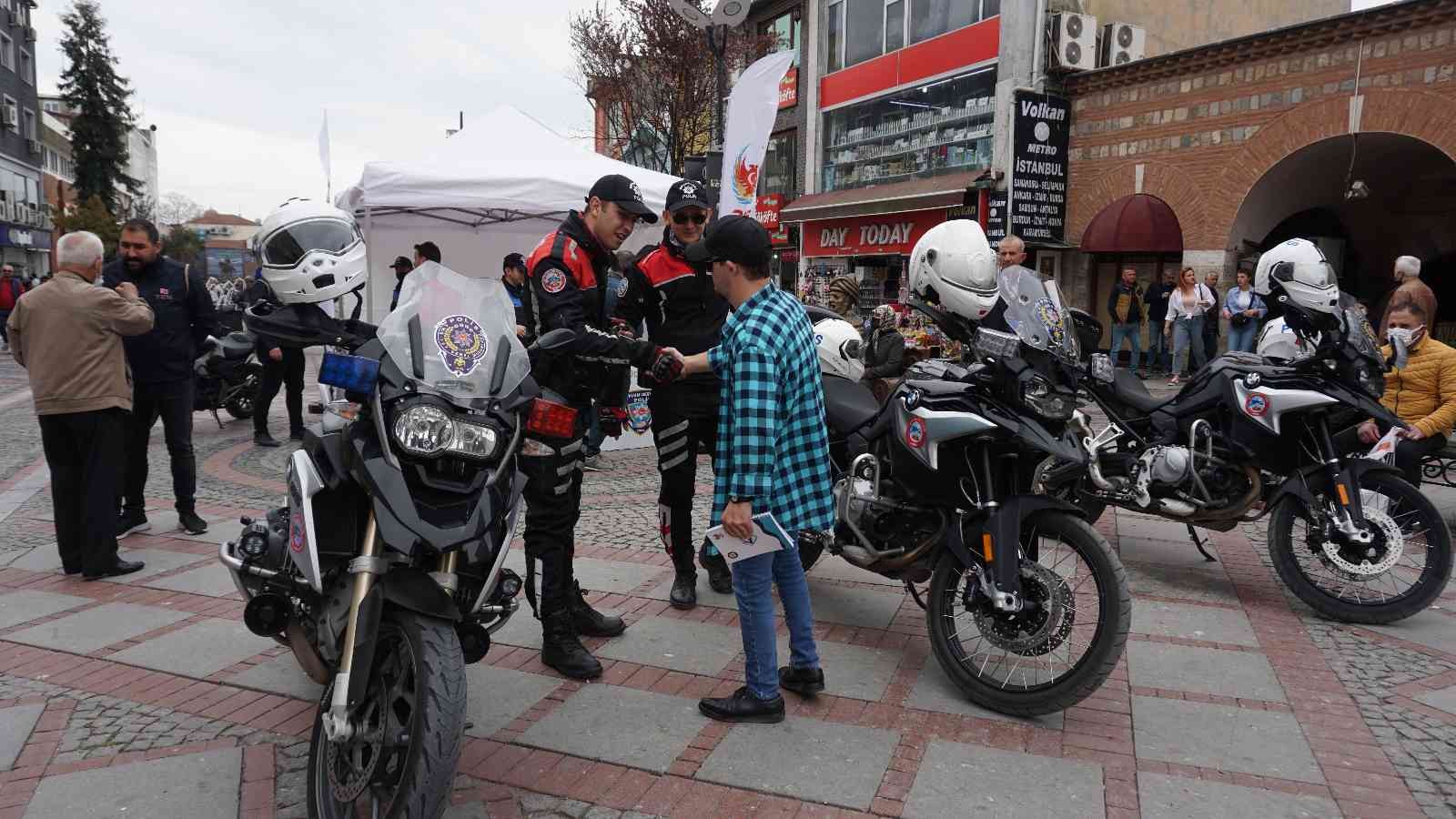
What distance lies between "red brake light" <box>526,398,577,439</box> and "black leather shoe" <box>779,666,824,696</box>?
4.22ft

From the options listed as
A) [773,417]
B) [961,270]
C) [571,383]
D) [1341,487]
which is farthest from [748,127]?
[773,417]

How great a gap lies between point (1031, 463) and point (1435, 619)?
2.36m

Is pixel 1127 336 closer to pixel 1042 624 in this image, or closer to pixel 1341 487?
pixel 1341 487

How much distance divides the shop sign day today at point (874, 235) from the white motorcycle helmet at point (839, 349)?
16929 mm

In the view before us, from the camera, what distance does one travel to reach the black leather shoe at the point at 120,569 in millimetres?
5129

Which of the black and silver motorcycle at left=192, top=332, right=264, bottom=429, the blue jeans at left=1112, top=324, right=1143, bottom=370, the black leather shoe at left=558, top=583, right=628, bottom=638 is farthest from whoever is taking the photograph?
the blue jeans at left=1112, top=324, right=1143, bottom=370

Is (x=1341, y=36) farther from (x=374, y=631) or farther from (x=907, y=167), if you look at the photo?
(x=374, y=631)

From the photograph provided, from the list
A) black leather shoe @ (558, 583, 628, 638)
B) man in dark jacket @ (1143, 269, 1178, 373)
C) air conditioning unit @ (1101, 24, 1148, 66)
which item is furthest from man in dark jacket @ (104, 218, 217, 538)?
air conditioning unit @ (1101, 24, 1148, 66)

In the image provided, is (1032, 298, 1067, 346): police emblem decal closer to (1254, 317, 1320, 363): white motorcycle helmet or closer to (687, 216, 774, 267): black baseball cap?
(687, 216, 774, 267): black baseball cap

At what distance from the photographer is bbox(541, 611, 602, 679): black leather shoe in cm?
379

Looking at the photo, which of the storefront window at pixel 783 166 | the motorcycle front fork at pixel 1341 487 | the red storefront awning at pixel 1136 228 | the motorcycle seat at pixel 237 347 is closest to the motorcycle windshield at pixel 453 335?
the motorcycle front fork at pixel 1341 487

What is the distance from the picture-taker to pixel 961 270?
13.0 feet

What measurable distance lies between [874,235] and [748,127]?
13.6 meters

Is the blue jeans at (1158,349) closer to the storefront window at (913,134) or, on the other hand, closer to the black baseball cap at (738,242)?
the storefront window at (913,134)
